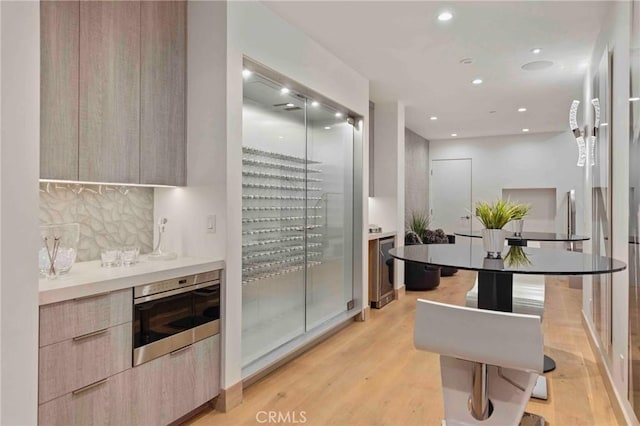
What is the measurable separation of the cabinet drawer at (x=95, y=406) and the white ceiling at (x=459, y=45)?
2603 mm

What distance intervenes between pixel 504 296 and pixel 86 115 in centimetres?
272

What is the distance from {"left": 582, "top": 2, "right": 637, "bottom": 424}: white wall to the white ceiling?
542 millimetres

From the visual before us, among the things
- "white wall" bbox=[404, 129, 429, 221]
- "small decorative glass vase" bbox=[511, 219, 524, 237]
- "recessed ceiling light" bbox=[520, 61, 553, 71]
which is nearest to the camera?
"small decorative glass vase" bbox=[511, 219, 524, 237]

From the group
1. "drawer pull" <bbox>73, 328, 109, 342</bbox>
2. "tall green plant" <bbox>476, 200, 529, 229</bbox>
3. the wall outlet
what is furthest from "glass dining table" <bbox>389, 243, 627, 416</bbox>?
"drawer pull" <bbox>73, 328, 109, 342</bbox>

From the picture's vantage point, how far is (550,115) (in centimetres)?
643

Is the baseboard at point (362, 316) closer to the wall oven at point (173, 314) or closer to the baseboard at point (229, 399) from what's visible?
the baseboard at point (229, 399)

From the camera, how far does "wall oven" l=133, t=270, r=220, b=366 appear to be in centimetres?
202

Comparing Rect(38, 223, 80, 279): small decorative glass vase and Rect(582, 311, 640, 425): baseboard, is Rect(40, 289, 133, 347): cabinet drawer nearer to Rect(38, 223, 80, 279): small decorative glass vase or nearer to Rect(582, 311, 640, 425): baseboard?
Rect(38, 223, 80, 279): small decorative glass vase

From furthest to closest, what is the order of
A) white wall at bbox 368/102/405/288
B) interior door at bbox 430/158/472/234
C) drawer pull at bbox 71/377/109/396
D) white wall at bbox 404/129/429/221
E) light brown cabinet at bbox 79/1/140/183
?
1. interior door at bbox 430/158/472/234
2. white wall at bbox 404/129/429/221
3. white wall at bbox 368/102/405/288
4. light brown cabinet at bbox 79/1/140/183
5. drawer pull at bbox 71/377/109/396

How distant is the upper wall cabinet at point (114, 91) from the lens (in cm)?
197

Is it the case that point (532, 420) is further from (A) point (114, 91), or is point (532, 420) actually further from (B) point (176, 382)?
(A) point (114, 91)

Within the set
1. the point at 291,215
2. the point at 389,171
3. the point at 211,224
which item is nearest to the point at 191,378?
the point at 211,224

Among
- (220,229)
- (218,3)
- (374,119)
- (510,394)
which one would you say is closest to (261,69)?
(218,3)

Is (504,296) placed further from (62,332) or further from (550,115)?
(550,115)
